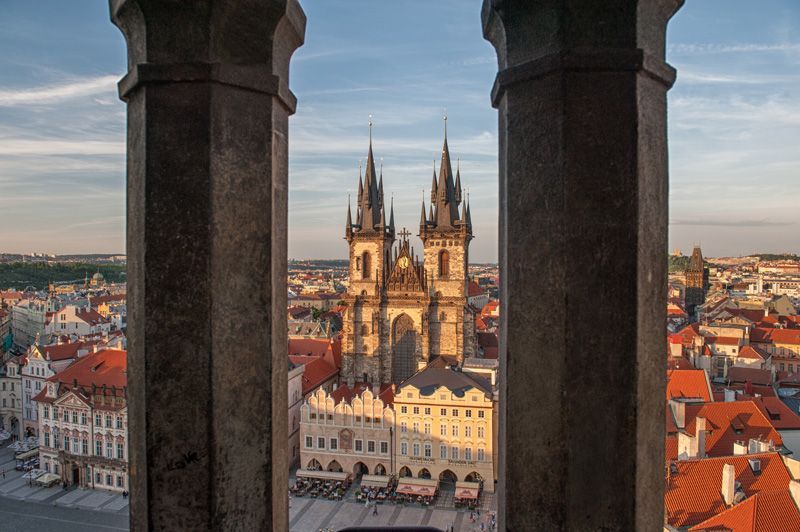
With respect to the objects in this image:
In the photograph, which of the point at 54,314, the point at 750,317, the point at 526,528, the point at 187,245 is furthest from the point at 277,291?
the point at 750,317

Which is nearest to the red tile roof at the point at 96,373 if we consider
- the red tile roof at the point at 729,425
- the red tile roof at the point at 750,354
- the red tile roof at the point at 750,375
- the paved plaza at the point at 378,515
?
the paved plaza at the point at 378,515

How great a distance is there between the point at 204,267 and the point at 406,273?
31170 mm

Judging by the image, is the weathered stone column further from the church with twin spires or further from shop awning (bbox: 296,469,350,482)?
the church with twin spires

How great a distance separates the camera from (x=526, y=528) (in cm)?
171

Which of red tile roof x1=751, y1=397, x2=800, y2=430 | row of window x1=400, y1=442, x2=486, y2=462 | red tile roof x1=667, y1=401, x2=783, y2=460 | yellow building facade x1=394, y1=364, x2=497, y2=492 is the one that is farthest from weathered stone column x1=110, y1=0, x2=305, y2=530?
row of window x1=400, y1=442, x2=486, y2=462

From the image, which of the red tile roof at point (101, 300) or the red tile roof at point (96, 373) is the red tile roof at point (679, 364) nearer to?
the red tile roof at point (96, 373)

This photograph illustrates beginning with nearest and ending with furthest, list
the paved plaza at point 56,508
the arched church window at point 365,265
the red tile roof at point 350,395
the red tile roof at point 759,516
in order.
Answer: the red tile roof at point 759,516
the paved plaza at point 56,508
the red tile roof at point 350,395
the arched church window at point 365,265

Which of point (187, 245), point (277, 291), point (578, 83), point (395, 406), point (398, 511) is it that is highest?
point (578, 83)

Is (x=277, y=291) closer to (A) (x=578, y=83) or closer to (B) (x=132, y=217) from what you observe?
(B) (x=132, y=217)

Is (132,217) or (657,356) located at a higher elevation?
(132,217)

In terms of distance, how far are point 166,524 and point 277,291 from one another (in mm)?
835

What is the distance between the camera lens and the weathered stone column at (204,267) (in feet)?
6.05

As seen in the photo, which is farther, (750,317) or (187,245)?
(750,317)

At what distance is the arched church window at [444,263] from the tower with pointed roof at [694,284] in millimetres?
44062
